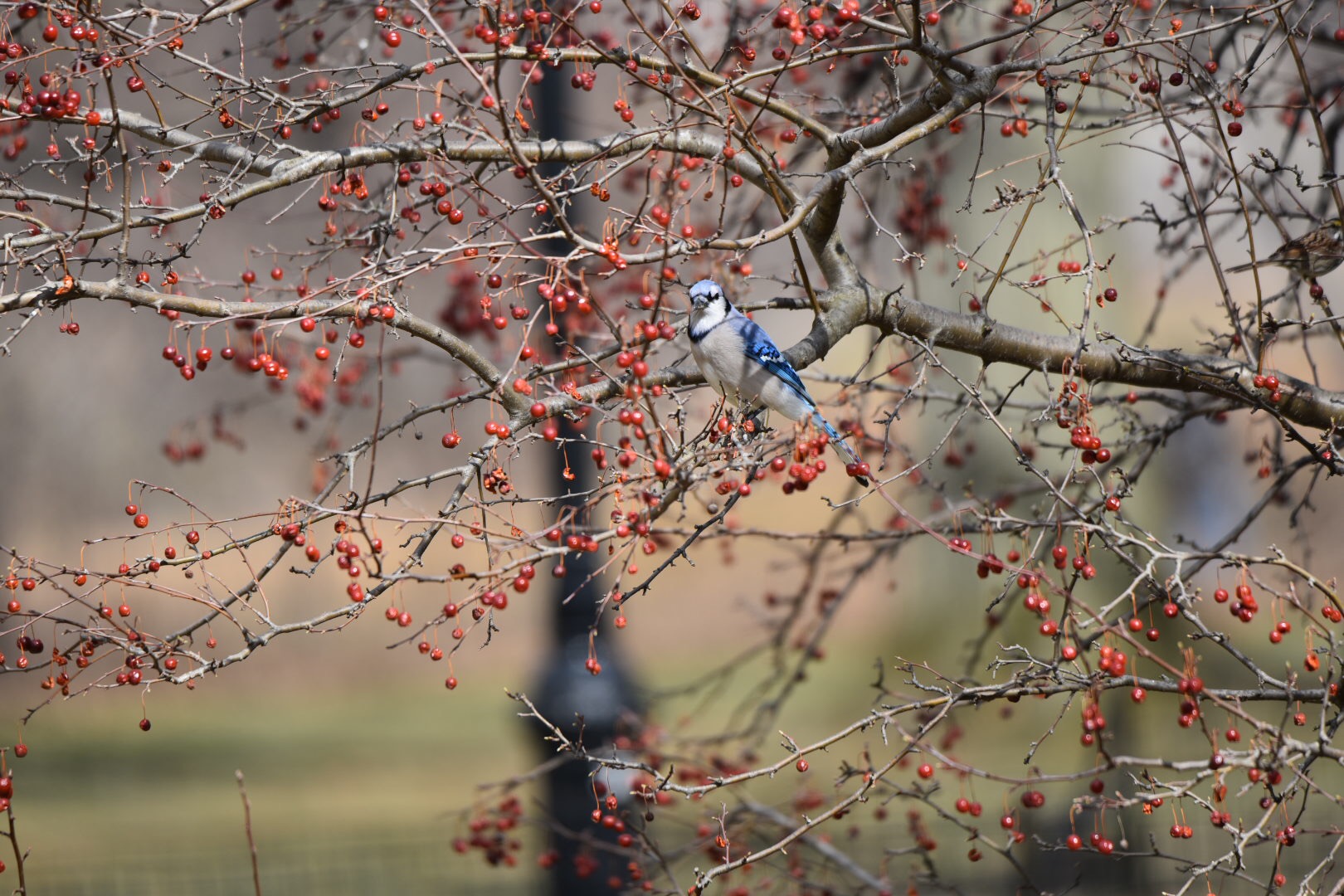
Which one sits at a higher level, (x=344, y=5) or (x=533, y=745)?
(x=344, y=5)

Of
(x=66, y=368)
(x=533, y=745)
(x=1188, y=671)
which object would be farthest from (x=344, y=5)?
(x=66, y=368)

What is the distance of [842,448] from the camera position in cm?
329

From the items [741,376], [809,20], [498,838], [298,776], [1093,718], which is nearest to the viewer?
[1093,718]

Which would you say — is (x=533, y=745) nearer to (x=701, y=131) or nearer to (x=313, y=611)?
(x=701, y=131)

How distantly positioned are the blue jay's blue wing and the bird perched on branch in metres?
1.25

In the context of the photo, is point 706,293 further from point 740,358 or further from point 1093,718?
point 1093,718

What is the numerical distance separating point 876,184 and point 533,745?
8.71 ft

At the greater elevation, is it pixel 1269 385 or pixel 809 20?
pixel 809 20

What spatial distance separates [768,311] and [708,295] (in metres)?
1.01

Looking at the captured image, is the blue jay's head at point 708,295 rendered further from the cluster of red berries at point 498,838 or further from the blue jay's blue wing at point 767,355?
the cluster of red berries at point 498,838

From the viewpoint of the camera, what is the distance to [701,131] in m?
3.60

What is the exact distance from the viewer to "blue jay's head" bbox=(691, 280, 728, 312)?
3943 mm

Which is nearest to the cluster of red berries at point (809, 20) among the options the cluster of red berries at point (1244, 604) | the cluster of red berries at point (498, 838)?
the cluster of red berries at point (1244, 604)

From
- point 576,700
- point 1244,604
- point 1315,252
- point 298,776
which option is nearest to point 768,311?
point 576,700
